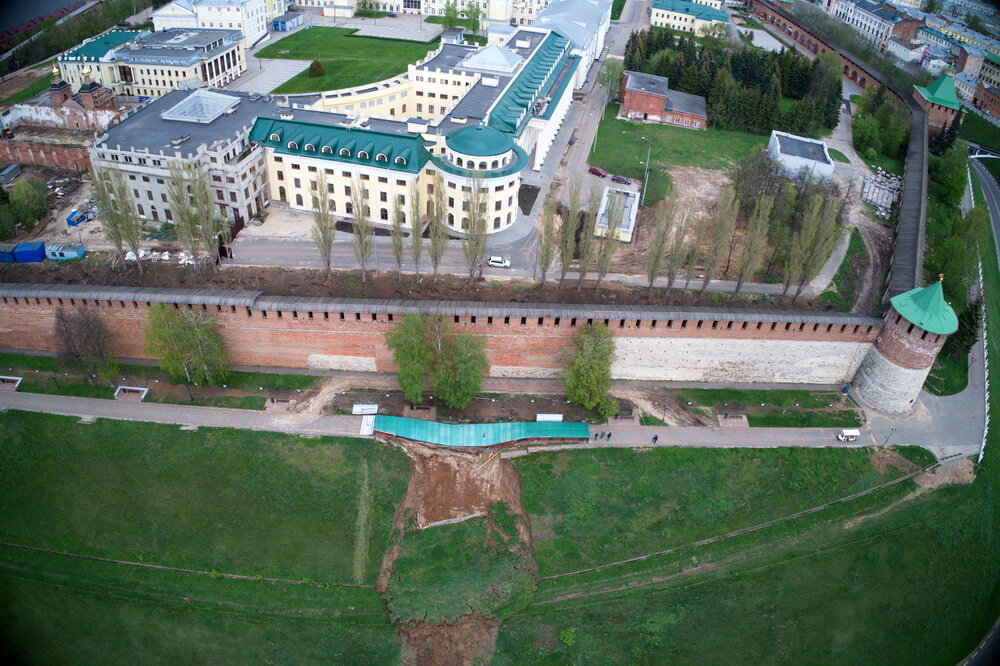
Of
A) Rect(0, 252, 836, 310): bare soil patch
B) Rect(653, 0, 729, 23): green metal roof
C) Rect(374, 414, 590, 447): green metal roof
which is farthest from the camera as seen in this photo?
Rect(653, 0, 729, 23): green metal roof

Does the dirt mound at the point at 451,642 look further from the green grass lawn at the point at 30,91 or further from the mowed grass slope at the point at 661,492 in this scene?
the green grass lawn at the point at 30,91

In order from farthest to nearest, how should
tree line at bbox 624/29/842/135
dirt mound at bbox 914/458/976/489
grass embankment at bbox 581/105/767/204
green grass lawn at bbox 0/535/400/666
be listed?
tree line at bbox 624/29/842/135, grass embankment at bbox 581/105/767/204, dirt mound at bbox 914/458/976/489, green grass lawn at bbox 0/535/400/666

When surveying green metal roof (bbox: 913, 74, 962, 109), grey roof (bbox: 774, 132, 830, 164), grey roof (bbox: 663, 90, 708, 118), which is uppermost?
green metal roof (bbox: 913, 74, 962, 109)

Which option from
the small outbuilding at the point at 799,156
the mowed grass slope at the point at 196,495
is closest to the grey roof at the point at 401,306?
the mowed grass slope at the point at 196,495

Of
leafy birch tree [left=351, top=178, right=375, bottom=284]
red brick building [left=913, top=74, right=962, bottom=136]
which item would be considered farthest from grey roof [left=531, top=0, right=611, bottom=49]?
leafy birch tree [left=351, top=178, right=375, bottom=284]

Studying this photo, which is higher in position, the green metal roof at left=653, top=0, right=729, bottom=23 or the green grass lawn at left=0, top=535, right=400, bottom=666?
the green metal roof at left=653, top=0, right=729, bottom=23

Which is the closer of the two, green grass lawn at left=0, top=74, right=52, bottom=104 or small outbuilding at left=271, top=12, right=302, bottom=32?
green grass lawn at left=0, top=74, right=52, bottom=104

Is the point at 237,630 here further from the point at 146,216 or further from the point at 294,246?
the point at 146,216

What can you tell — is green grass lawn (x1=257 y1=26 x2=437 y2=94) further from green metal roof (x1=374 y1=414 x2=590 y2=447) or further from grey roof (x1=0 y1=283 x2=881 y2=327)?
green metal roof (x1=374 y1=414 x2=590 y2=447)
